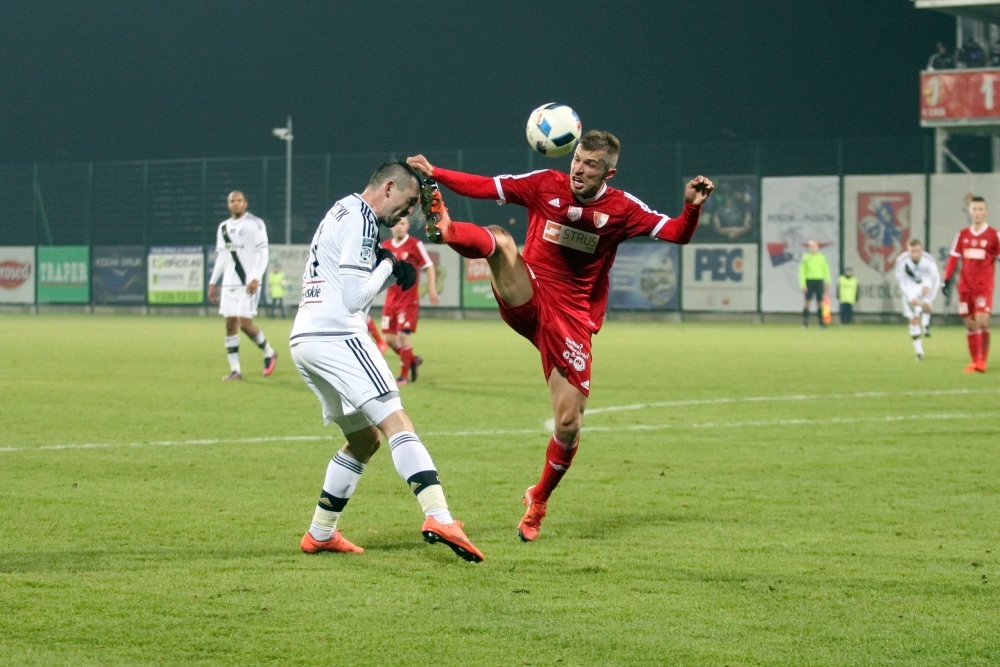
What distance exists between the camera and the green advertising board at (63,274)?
4494 centimetres

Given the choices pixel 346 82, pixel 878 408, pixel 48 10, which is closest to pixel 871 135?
pixel 346 82

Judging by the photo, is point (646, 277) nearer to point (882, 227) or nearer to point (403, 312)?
point (882, 227)

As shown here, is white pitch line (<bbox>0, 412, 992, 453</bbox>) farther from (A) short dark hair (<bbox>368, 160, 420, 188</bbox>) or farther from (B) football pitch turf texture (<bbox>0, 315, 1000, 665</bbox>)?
(A) short dark hair (<bbox>368, 160, 420, 188</bbox>)

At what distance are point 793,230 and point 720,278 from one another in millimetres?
2453

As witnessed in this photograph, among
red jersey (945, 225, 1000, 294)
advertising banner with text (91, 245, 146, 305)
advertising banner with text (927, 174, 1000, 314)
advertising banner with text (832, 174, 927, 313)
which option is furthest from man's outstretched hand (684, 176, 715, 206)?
advertising banner with text (91, 245, 146, 305)

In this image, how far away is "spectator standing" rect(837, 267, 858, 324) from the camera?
3647 cm

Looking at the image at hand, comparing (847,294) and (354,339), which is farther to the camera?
(847,294)

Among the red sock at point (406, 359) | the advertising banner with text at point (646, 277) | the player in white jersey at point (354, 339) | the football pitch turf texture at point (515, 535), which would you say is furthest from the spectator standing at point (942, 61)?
the player in white jersey at point (354, 339)

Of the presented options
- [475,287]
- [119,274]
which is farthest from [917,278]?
[119,274]

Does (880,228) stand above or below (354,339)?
above

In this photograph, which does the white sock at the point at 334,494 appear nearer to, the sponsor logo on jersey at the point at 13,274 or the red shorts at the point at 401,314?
the red shorts at the point at 401,314

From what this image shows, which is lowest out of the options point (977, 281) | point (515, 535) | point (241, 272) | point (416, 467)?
point (515, 535)

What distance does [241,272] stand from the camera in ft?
57.7

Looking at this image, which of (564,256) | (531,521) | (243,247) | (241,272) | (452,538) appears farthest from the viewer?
(243,247)
